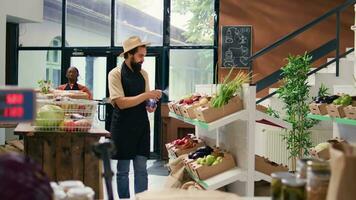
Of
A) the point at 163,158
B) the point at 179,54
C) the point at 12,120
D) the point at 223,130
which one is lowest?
the point at 163,158

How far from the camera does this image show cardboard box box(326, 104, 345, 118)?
12.5ft

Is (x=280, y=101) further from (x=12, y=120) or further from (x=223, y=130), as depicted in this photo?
(x=12, y=120)

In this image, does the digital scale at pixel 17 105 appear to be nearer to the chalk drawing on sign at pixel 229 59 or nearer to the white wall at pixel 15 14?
the white wall at pixel 15 14

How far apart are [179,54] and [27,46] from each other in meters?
2.98

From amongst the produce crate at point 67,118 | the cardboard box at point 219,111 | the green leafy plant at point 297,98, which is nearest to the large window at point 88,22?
the green leafy plant at point 297,98

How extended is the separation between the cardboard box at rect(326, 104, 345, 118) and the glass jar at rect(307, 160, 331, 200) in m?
2.78

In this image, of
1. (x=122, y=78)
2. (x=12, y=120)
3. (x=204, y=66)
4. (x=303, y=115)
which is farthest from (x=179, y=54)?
(x=12, y=120)

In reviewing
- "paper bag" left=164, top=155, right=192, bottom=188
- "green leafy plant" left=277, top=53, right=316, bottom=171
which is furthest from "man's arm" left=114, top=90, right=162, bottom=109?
"green leafy plant" left=277, top=53, right=316, bottom=171

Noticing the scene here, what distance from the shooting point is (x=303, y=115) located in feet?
19.6

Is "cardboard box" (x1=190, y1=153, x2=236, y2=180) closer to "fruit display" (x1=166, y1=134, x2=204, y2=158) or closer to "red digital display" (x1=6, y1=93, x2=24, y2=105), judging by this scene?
"fruit display" (x1=166, y1=134, x2=204, y2=158)

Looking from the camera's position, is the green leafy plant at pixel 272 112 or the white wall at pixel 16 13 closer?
the green leafy plant at pixel 272 112

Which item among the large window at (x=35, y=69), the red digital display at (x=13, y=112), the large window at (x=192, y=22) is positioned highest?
the large window at (x=192, y=22)

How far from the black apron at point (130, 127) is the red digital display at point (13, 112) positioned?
3214 mm

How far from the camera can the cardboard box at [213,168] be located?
3.41m
